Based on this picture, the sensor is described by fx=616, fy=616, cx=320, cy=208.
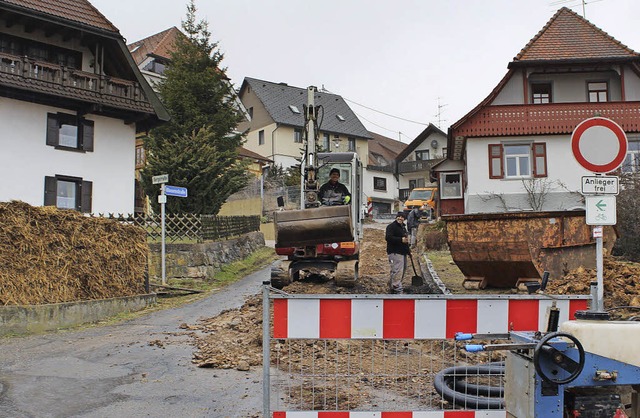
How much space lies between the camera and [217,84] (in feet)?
97.9

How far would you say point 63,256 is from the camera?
1235 centimetres

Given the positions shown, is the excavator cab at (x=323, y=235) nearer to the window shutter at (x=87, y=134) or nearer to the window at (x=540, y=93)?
the window shutter at (x=87, y=134)

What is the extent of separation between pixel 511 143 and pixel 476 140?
163cm

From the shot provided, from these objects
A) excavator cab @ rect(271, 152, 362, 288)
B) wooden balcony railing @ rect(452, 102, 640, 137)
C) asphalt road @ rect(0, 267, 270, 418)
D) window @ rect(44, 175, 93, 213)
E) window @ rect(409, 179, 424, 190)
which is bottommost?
asphalt road @ rect(0, 267, 270, 418)

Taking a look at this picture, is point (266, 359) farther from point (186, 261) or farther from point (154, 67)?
point (154, 67)

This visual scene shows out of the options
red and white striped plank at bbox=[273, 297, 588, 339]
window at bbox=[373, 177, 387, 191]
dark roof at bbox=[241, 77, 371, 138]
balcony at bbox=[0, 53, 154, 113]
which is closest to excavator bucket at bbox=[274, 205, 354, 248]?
red and white striped plank at bbox=[273, 297, 588, 339]

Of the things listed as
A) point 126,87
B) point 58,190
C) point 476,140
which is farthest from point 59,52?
point 476,140

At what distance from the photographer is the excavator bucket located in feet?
44.5

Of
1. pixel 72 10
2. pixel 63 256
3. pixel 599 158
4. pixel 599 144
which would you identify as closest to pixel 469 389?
pixel 599 158

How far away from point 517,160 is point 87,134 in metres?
19.7

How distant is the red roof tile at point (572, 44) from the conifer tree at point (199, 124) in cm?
1428

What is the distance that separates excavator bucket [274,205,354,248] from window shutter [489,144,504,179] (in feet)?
57.1

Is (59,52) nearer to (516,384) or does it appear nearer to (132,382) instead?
(132,382)

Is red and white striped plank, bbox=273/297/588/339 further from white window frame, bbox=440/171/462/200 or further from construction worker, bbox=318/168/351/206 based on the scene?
white window frame, bbox=440/171/462/200
